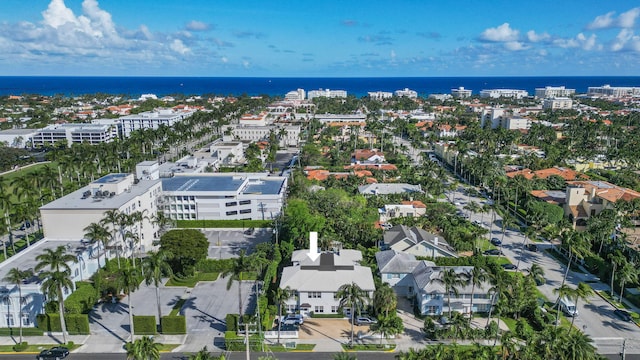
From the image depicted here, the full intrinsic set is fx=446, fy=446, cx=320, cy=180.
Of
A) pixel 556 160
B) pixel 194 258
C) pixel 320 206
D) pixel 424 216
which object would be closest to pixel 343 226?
pixel 320 206

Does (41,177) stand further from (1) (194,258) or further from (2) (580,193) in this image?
(2) (580,193)

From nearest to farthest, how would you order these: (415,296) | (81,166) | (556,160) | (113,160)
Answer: (415,296)
(81,166)
(113,160)
(556,160)

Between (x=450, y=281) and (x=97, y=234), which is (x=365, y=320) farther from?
(x=97, y=234)

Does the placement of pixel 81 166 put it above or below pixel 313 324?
above

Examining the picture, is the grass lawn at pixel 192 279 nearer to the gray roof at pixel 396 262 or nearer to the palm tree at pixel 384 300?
the gray roof at pixel 396 262

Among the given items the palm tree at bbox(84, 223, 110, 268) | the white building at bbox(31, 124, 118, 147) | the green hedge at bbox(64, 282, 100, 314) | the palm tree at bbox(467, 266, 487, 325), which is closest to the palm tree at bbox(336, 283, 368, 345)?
the palm tree at bbox(467, 266, 487, 325)

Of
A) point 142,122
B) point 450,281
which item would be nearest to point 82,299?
point 450,281

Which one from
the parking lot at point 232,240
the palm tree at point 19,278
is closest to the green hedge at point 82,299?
the palm tree at point 19,278
